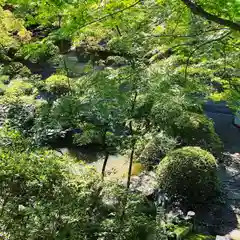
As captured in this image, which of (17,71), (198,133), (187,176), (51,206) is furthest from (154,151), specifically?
(17,71)

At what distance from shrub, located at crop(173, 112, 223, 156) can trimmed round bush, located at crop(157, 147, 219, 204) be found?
623 millimetres

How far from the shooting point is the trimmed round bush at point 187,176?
5328mm

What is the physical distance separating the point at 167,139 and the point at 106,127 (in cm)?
126

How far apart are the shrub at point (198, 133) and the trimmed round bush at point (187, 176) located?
623 mm

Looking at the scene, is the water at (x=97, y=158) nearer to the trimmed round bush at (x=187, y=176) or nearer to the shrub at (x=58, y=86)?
the shrub at (x=58, y=86)

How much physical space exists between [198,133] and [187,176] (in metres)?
1.19

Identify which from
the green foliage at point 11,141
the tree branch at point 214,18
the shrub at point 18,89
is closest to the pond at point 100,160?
the shrub at point 18,89

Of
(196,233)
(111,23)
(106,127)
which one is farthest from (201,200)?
(111,23)

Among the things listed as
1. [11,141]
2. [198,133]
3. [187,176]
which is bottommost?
[187,176]

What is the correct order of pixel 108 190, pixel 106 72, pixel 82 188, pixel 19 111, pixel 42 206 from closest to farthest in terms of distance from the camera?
pixel 42 206 < pixel 82 188 < pixel 108 190 < pixel 106 72 < pixel 19 111

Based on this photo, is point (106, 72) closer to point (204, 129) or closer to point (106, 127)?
point (106, 127)

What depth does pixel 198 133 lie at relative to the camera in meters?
6.27

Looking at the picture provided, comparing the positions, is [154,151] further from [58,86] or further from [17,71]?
[17,71]

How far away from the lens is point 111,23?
4.05 meters
